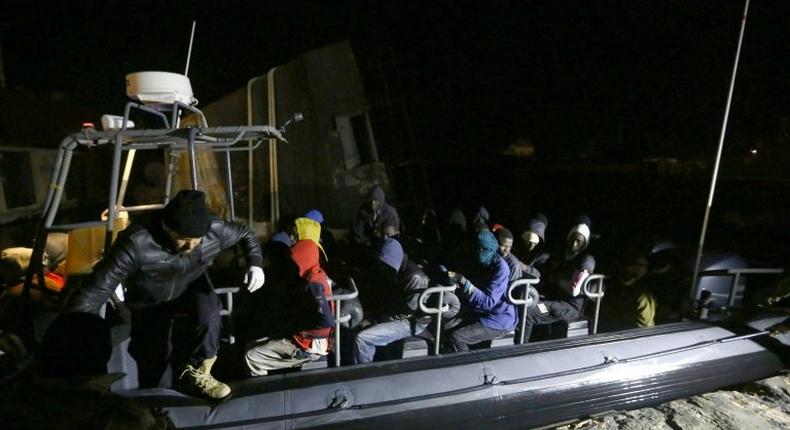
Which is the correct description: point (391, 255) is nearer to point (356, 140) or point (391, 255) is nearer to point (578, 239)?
point (578, 239)

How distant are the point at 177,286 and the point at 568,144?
87.6 feet

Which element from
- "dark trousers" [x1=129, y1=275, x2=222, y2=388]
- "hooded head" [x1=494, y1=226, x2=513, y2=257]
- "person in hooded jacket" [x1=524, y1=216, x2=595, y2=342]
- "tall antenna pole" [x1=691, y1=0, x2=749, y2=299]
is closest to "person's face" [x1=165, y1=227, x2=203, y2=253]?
"dark trousers" [x1=129, y1=275, x2=222, y2=388]

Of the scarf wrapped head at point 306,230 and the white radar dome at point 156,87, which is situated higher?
the white radar dome at point 156,87

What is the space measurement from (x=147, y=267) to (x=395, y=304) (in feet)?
6.99

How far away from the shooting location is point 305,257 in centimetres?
320

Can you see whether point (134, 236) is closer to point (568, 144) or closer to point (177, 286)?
point (177, 286)

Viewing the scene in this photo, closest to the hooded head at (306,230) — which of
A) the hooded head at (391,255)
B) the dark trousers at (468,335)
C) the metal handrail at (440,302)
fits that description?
the hooded head at (391,255)

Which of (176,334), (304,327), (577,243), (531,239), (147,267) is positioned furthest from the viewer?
(531,239)

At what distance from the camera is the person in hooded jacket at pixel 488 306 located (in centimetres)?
380

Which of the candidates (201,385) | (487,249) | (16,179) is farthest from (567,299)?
(16,179)

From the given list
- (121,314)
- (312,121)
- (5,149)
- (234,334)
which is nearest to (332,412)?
(234,334)

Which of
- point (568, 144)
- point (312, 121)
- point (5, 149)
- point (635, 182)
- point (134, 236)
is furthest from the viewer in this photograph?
point (568, 144)

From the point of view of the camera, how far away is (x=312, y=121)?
7.05m

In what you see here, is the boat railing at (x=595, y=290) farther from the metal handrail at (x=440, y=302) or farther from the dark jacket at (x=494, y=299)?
the metal handrail at (x=440, y=302)
